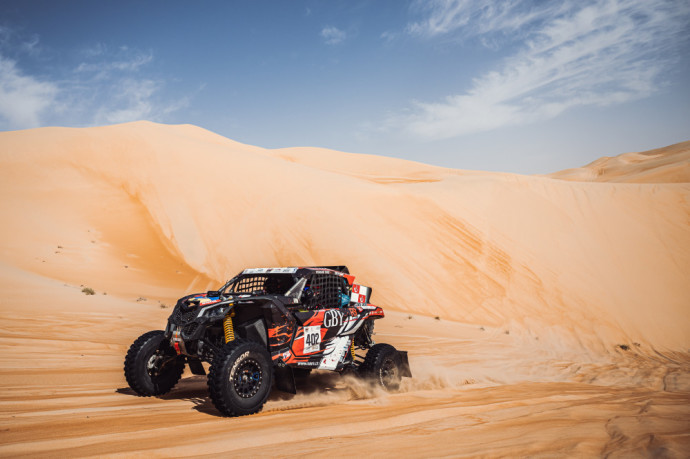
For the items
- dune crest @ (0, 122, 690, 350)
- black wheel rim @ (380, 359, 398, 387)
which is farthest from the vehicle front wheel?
dune crest @ (0, 122, 690, 350)

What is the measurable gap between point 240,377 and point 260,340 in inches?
25.3

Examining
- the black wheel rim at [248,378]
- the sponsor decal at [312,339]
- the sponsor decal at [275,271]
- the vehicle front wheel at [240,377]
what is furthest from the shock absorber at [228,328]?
the sponsor decal at [275,271]

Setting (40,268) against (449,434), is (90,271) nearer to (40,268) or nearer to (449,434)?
(40,268)

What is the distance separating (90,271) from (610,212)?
25.2 m

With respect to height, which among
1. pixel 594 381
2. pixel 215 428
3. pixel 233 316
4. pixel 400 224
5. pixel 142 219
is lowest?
pixel 594 381

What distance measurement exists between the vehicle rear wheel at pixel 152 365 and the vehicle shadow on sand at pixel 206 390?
209mm

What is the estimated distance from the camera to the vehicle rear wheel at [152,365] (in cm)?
573

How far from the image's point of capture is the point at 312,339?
19.5 feet

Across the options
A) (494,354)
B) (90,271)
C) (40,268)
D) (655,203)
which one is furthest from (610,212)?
(40,268)

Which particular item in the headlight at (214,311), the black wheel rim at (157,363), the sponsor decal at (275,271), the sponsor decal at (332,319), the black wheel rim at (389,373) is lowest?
the black wheel rim at (389,373)

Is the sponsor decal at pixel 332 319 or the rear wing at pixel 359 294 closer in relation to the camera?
the sponsor decal at pixel 332 319

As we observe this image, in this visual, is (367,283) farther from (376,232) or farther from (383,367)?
(383,367)

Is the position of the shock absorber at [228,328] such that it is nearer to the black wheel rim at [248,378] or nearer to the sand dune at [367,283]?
the black wheel rim at [248,378]

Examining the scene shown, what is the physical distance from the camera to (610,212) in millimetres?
23734
